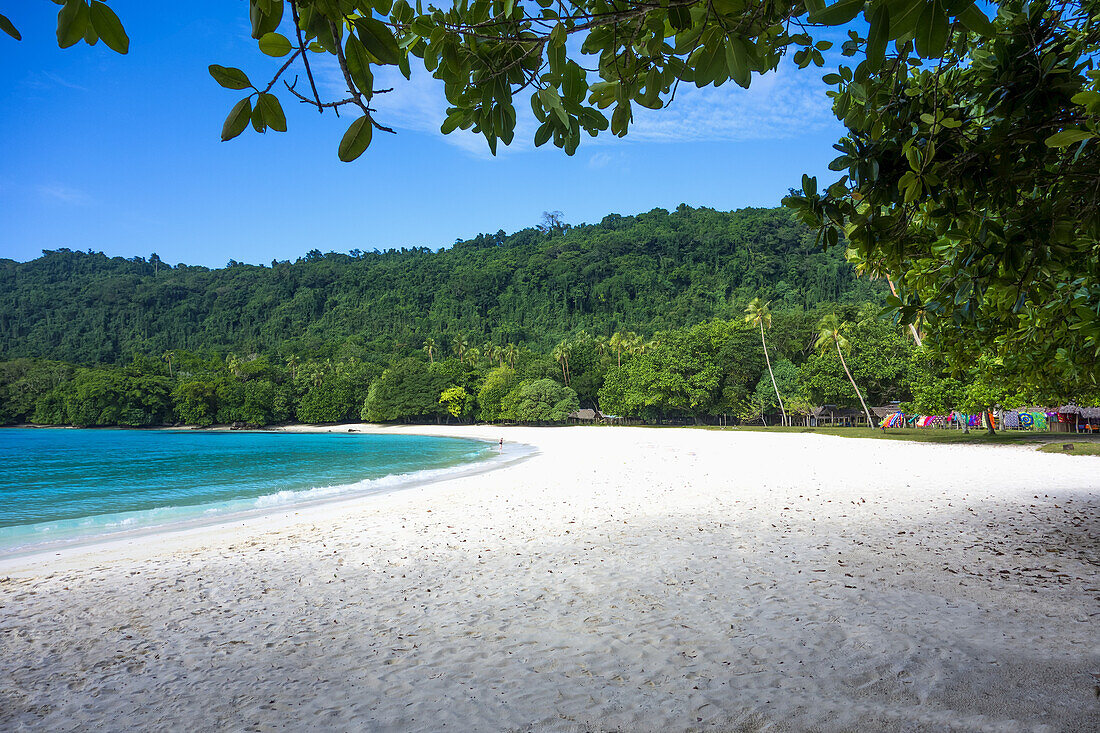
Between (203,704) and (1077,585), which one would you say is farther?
(1077,585)

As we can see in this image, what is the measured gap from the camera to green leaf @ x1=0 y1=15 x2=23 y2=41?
4.38ft

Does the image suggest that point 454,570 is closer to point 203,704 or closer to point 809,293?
point 203,704

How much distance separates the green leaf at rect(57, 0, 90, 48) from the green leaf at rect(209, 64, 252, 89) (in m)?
0.27

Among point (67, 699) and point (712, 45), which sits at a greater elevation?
point (712, 45)

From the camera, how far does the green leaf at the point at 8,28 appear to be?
1335 mm

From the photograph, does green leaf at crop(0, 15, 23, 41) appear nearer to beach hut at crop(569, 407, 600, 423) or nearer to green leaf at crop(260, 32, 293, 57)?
green leaf at crop(260, 32, 293, 57)

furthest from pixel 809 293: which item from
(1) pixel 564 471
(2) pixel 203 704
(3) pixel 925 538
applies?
(2) pixel 203 704

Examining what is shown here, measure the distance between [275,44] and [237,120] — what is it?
0.21 meters

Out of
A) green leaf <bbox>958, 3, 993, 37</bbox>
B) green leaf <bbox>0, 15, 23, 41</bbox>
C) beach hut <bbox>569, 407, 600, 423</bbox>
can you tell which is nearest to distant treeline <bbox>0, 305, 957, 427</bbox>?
beach hut <bbox>569, 407, 600, 423</bbox>

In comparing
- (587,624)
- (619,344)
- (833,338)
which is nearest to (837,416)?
(833,338)

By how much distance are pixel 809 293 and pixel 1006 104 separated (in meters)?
103

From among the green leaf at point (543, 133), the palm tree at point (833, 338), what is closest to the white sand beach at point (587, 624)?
the green leaf at point (543, 133)

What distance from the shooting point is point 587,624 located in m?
4.55

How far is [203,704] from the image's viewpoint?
351 cm
